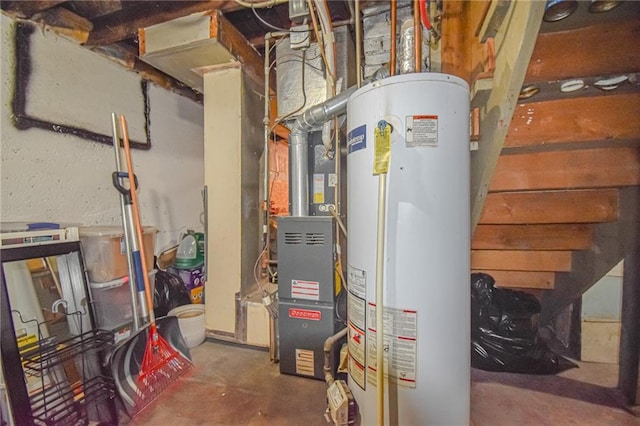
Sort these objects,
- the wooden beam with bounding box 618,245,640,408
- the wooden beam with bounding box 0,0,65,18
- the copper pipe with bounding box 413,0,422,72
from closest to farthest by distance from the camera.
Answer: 1. the copper pipe with bounding box 413,0,422,72
2. the wooden beam with bounding box 618,245,640,408
3. the wooden beam with bounding box 0,0,65,18

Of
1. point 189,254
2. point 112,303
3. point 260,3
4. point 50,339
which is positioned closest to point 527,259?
point 260,3

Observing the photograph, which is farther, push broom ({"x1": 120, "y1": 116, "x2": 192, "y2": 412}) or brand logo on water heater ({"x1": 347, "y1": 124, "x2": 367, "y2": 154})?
push broom ({"x1": 120, "y1": 116, "x2": 192, "y2": 412})

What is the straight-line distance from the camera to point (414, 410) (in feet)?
3.60

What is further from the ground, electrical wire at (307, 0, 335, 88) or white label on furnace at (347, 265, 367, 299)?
electrical wire at (307, 0, 335, 88)

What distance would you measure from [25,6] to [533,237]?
3313 mm

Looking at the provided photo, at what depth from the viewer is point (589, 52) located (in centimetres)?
112

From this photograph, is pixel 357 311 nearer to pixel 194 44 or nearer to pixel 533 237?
pixel 533 237

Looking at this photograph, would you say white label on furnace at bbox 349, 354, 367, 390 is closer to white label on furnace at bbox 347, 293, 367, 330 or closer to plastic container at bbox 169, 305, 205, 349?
white label on furnace at bbox 347, 293, 367, 330

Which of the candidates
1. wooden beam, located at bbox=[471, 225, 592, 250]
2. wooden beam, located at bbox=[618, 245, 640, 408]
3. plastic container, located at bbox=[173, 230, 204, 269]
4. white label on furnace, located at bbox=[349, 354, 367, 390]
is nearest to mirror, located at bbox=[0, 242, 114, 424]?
plastic container, located at bbox=[173, 230, 204, 269]

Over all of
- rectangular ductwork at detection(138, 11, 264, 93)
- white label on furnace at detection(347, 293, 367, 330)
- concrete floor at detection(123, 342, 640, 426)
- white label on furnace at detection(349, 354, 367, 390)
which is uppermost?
rectangular ductwork at detection(138, 11, 264, 93)

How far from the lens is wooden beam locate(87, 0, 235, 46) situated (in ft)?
5.82

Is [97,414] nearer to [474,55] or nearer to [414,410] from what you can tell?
[414,410]

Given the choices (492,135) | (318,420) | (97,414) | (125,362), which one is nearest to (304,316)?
(318,420)

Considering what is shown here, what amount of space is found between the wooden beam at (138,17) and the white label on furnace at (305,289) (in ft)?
5.72
